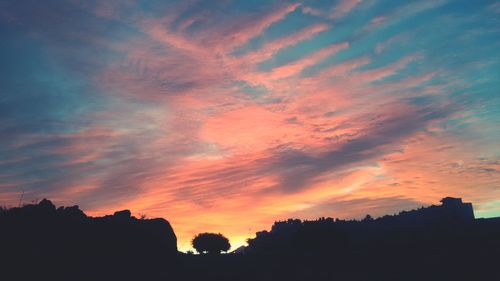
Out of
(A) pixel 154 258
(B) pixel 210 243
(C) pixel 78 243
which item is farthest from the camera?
(B) pixel 210 243

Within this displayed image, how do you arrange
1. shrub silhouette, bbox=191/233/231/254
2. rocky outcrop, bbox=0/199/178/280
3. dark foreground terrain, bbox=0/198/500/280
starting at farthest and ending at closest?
shrub silhouette, bbox=191/233/231/254, dark foreground terrain, bbox=0/198/500/280, rocky outcrop, bbox=0/199/178/280

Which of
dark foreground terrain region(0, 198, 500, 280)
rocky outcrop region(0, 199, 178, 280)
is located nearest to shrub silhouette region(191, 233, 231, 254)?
dark foreground terrain region(0, 198, 500, 280)

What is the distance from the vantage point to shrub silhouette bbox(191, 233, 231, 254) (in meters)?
70.2

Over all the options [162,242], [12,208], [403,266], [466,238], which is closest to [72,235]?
[12,208]

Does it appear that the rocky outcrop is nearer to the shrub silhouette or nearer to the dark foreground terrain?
the dark foreground terrain

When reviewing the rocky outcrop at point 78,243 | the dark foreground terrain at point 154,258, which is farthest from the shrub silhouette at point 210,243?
the rocky outcrop at point 78,243

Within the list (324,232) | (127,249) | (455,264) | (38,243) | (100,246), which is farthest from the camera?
(324,232)

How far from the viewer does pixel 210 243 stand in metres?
71.3

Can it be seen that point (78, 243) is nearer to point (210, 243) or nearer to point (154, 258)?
point (154, 258)

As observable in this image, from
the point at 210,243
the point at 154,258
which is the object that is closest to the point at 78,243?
the point at 154,258

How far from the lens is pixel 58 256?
33.3 m

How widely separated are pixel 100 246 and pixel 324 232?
38485 mm

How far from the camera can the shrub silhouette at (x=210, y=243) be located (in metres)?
70.2

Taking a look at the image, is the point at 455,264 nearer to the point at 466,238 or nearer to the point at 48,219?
the point at 466,238
